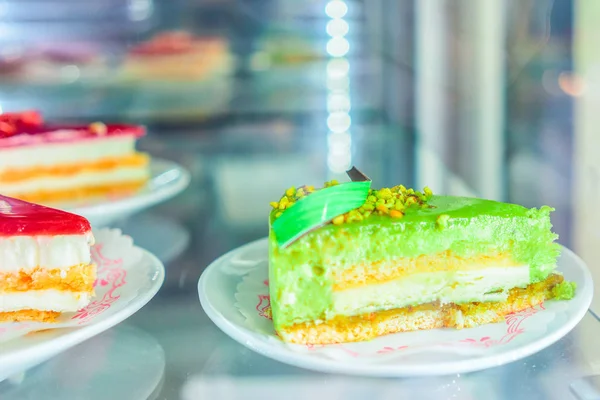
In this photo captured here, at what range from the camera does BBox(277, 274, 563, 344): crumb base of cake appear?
0.99m

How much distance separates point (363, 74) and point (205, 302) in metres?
2.24

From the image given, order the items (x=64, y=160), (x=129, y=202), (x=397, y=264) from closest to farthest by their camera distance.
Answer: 1. (x=397, y=264)
2. (x=129, y=202)
3. (x=64, y=160)

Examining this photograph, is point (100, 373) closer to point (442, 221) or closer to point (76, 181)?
point (442, 221)

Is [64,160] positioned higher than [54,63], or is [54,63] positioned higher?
[54,63]

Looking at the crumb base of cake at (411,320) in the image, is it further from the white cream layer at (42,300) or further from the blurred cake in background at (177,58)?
the blurred cake in background at (177,58)

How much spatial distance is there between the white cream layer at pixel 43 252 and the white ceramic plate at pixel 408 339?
0.21 metres

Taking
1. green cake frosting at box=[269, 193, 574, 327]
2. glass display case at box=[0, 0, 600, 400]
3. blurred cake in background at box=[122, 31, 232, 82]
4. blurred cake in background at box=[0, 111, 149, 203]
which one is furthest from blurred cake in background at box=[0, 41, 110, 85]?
green cake frosting at box=[269, 193, 574, 327]

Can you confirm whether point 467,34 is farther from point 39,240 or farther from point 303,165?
point 39,240

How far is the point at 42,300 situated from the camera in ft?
3.66

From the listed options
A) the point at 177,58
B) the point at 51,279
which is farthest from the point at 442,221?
the point at 177,58

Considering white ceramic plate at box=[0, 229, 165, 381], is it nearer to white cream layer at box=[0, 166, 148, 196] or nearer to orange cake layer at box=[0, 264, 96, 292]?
orange cake layer at box=[0, 264, 96, 292]

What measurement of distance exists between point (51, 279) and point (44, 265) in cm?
3

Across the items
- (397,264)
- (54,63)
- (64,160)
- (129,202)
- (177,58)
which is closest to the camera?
(397,264)

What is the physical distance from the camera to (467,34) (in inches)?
92.2
